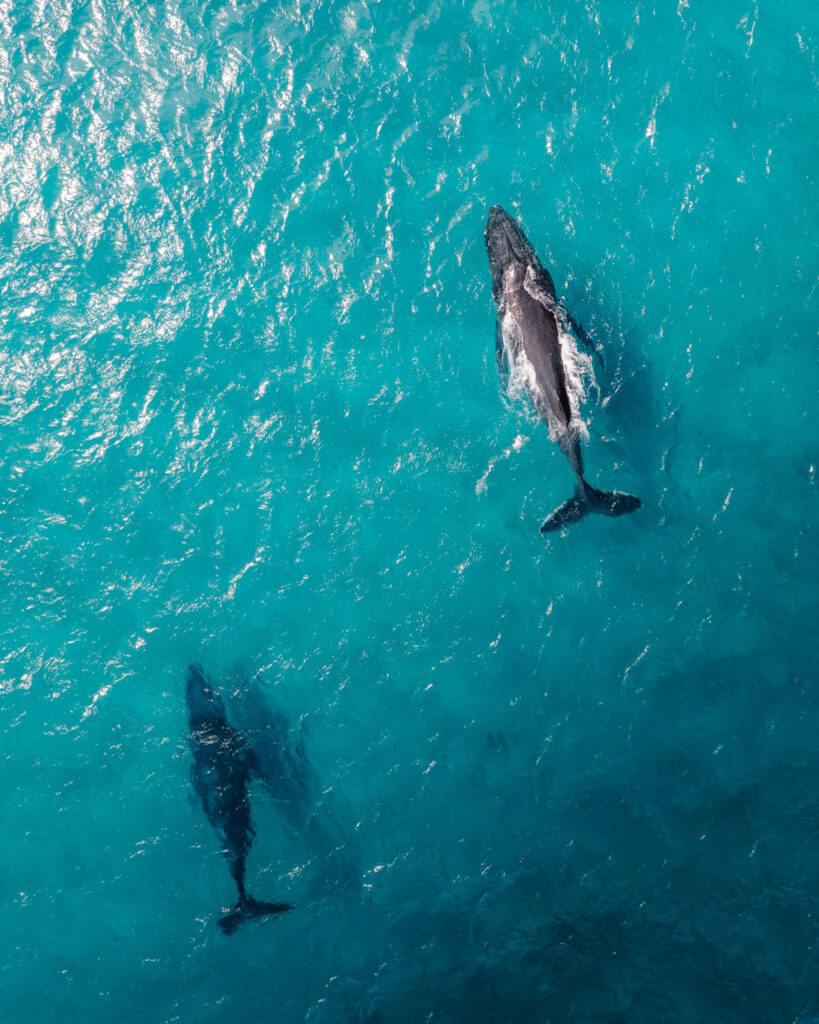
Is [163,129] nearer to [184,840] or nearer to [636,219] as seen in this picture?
[636,219]

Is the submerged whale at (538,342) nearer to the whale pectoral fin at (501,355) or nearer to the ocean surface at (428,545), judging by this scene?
the whale pectoral fin at (501,355)

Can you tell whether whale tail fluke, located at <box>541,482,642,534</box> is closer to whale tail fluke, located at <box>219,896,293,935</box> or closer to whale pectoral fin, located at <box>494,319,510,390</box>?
whale pectoral fin, located at <box>494,319,510,390</box>

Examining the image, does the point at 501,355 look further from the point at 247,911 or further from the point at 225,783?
the point at 247,911

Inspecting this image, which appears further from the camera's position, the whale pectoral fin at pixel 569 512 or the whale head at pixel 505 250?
the whale head at pixel 505 250

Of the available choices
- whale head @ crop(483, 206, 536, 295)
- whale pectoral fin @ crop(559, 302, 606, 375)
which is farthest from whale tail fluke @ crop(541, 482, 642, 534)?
whale head @ crop(483, 206, 536, 295)

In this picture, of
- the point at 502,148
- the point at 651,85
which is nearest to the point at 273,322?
the point at 502,148

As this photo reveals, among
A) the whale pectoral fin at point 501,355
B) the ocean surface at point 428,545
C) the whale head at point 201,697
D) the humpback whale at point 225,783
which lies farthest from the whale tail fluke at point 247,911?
the whale pectoral fin at point 501,355

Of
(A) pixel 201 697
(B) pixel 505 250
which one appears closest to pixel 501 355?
(B) pixel 505 250
